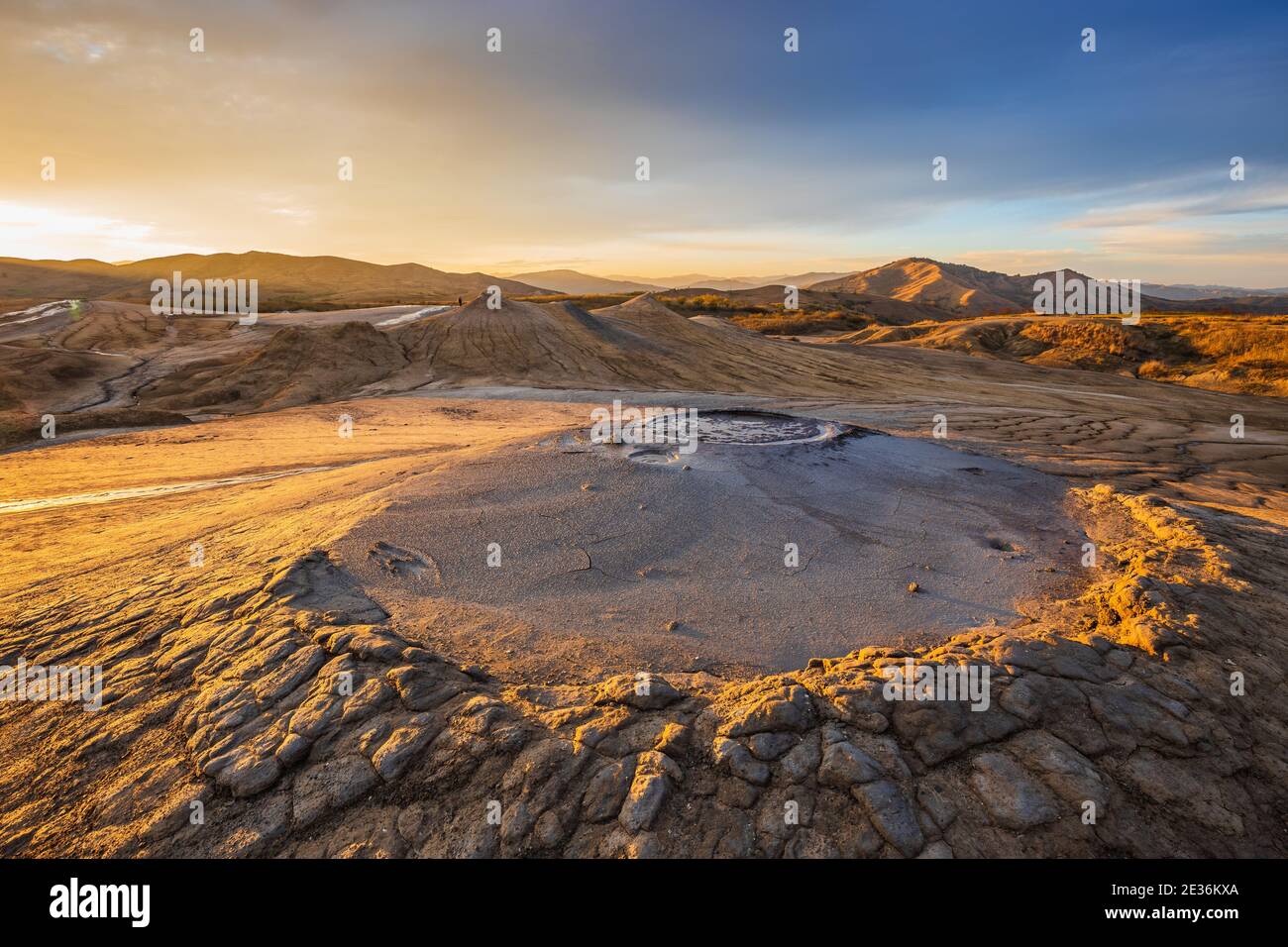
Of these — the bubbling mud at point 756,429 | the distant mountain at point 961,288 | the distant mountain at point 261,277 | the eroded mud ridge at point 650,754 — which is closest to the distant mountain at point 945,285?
the distant mountain at point 961,288

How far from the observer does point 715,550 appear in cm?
492

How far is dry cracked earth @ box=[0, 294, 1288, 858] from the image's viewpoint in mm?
2490

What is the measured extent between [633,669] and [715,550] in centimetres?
166

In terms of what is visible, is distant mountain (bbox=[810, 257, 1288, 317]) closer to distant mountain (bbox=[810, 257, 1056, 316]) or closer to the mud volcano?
distant mountain (bbox=[810, 257, 1056, 316])

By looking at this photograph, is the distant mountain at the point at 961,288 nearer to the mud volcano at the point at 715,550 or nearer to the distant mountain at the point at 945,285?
the distant mountain at the point at 945,285

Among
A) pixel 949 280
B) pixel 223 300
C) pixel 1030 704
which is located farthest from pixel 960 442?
pixel 949 280

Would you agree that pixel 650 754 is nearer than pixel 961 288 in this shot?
Yes

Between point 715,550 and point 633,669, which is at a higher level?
point 715,550

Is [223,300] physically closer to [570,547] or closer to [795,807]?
[570,547]

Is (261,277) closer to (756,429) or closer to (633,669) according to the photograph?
(756,429)

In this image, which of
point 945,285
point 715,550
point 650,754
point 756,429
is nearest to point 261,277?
point 945,285

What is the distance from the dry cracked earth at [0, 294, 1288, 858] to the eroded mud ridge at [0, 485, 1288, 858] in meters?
0.01
